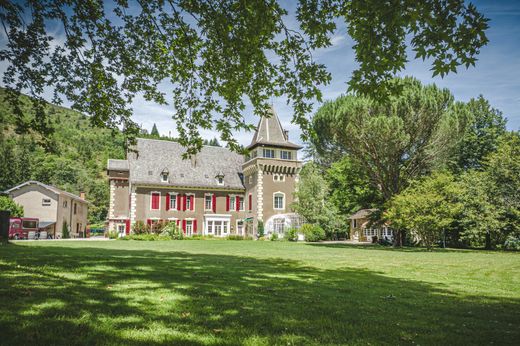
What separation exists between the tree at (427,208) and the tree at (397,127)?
2871 mm

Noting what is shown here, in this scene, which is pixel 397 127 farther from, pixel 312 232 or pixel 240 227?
pixel 240 227

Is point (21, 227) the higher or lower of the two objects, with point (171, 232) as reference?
higher

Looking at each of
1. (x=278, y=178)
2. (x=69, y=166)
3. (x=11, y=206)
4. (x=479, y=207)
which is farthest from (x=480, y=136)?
(x=69, y=166)

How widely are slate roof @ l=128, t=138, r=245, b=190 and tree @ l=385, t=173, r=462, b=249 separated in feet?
76.8

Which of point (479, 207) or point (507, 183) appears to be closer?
point (507, 183)

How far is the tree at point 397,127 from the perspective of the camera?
85.5ft

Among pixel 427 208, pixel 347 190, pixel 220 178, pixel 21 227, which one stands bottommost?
pixel 21 227

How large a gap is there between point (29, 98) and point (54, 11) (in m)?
2.18

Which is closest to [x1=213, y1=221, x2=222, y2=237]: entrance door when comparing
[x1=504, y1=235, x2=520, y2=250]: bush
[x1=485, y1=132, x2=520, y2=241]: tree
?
[x1=485, y1=132, x2=520, y2=241]: tree

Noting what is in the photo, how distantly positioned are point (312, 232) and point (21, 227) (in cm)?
2954

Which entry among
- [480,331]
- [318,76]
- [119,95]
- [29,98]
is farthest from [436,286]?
[29,98]

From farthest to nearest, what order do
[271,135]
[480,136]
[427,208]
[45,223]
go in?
[271,135] → [480,136] → [45,223] → [427,208]

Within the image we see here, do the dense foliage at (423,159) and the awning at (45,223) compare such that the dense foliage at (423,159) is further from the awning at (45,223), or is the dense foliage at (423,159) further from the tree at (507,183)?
the awning at (45,223)

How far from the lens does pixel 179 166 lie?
44000mm
